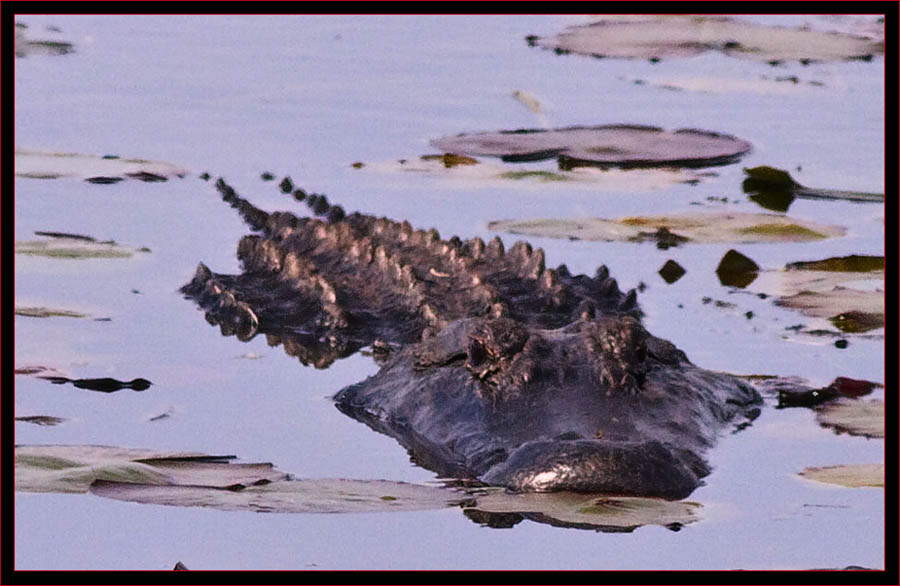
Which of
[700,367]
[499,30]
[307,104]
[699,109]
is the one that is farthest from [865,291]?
[499,30]

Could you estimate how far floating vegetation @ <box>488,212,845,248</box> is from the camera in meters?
8.27

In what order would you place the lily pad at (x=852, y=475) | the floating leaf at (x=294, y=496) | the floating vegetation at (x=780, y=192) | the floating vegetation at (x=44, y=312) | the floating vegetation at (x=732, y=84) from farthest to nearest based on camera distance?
the floating vegetation at (x=732, y=84) → the floating vegetation at (x=780, y=192) → the floating vegetation at (x=44, y=312) → the lily pad at (x=852, y=475) → the floating leaf at (x=294, y=496)

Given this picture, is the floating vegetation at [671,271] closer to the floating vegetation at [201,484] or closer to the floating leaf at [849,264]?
the floating leaf at [849,264]

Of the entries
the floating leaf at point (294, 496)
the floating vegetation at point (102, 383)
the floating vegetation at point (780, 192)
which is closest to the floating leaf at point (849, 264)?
the floating vegetation at point (780, 192)

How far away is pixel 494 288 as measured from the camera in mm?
6930

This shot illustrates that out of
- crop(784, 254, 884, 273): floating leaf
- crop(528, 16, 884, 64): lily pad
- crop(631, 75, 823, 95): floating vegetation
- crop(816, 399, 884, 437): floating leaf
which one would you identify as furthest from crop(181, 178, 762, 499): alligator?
crop(528, 16, 884, 64): lily pad

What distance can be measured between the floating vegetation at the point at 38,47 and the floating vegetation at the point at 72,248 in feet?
19.3

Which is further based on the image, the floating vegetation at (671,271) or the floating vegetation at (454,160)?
the floating vegetation at (454,160)

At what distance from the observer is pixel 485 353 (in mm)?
5785

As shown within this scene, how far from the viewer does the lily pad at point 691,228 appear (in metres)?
8.27

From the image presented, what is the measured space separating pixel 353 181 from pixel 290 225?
4.86ft

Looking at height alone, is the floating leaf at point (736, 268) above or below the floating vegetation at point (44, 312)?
above

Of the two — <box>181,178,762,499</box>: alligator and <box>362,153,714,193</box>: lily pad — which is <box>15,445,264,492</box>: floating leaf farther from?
<box>362,153,714,193</box>: lily pad

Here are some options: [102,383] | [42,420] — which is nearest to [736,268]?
[102,383]
